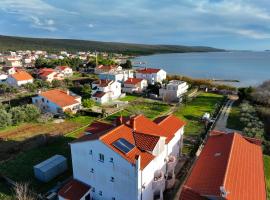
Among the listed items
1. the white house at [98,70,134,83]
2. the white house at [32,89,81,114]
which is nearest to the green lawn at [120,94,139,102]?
the white house at [32,89,81,114]

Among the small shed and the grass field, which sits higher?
the small shed

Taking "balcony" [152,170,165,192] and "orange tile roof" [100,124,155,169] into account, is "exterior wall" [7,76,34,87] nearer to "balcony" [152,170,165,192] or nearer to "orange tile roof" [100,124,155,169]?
"orange tile roof" [100,124,155,169]

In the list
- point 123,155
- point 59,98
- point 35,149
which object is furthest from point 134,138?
point 59,98

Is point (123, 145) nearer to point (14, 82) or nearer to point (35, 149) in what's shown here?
point (35, 149)

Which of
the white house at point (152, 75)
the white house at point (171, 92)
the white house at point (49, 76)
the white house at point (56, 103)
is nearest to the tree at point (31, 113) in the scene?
the white house at point (56, 103)

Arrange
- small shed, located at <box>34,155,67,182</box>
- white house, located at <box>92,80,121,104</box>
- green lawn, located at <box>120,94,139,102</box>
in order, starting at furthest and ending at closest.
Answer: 1. green lawn, located at <box>120,94,139,102</box>
2. white house, located at <box>92,80,121,104</box>
3. small shed, located at <box>34,155,67,182</box>

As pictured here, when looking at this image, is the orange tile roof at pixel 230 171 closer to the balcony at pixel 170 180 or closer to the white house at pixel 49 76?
the balcony at pixel 170 180

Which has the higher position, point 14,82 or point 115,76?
point 115,76
